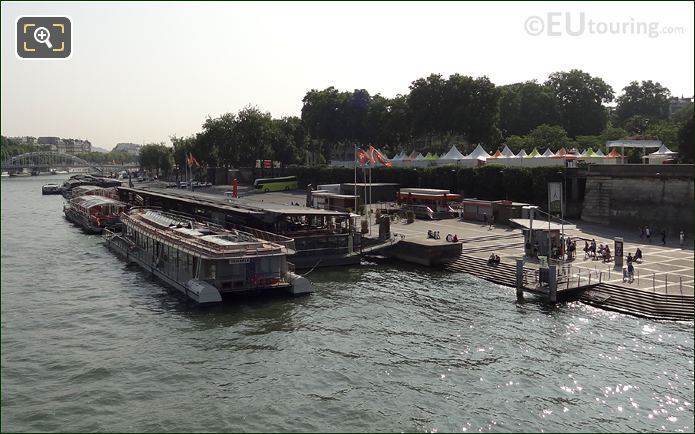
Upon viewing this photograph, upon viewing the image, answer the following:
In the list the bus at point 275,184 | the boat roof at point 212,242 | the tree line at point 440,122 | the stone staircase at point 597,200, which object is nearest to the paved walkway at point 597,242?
the stone staircase at point 597,200

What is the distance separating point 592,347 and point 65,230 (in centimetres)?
6908

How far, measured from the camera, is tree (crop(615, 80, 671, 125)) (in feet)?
569

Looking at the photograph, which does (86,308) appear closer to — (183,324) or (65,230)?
(183,324)

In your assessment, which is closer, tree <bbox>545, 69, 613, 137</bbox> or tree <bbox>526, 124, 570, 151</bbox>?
tree <bbox>526, 124, 570, 151</bbox>

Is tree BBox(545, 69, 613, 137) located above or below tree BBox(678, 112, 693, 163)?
above

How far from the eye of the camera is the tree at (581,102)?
147 m

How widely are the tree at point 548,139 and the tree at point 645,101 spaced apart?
6705 centimetres

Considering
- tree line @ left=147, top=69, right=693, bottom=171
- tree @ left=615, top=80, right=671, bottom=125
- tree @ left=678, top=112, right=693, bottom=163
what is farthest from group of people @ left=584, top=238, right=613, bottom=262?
tree @ left=615, top=80, right=671, bottom=125

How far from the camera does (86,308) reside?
37.7 meters

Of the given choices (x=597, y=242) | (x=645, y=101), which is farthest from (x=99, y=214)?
(x=645, y=101)

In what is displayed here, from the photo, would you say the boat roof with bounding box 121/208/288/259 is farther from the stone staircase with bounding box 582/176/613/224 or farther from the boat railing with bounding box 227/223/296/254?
the stone staircase with bounding box 582/176/613/224

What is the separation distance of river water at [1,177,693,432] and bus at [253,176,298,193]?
8263 cm

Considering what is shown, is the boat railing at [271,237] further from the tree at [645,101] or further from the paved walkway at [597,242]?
the tree at [645,101]

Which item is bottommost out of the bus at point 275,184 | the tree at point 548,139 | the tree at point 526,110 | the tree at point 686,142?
the bus at point 275,184
